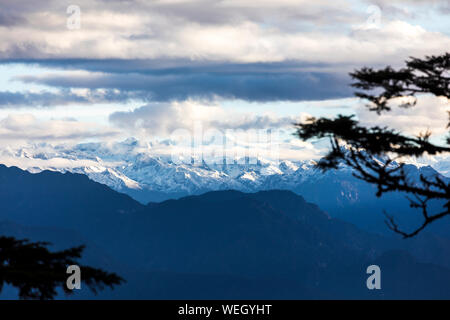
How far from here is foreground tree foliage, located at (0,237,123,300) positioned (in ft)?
111

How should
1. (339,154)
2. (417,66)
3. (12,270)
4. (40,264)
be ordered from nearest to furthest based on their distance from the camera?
(12,270), (40,264), (339,154), (417,66)

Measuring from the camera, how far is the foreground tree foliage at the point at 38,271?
111ft

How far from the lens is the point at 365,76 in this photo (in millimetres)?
41594

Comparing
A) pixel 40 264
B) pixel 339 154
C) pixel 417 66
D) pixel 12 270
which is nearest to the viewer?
pixel 12 270

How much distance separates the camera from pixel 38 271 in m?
34.7

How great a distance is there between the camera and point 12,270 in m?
34.0

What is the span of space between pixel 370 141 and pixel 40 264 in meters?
18.0
